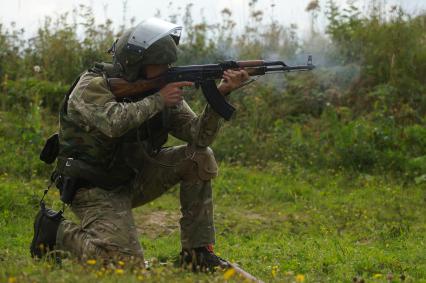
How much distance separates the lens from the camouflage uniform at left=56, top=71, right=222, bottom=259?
505cm

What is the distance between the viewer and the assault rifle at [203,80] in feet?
17.3

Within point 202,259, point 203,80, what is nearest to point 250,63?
point 203,80

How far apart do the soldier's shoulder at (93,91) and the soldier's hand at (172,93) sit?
0.33 m

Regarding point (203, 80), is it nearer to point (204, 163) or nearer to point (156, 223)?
point (204, 163)

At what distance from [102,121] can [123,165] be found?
44 cm

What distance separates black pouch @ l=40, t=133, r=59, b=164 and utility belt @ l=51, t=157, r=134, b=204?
10cm

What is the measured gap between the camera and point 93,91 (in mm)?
5137

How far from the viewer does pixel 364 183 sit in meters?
8.88

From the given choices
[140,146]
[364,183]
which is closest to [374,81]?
[364,183]

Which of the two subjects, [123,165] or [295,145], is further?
[295,145]

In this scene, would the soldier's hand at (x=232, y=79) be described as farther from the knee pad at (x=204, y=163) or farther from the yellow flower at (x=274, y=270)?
the yellow flower at (x=274, y=270)

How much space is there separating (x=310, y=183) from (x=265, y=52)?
302 centimetres

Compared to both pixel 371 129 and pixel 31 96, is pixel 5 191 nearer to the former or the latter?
pixel 31 96

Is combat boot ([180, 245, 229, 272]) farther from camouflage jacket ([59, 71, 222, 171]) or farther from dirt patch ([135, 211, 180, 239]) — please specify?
dirt patch ([135, 211, 180, 239])
